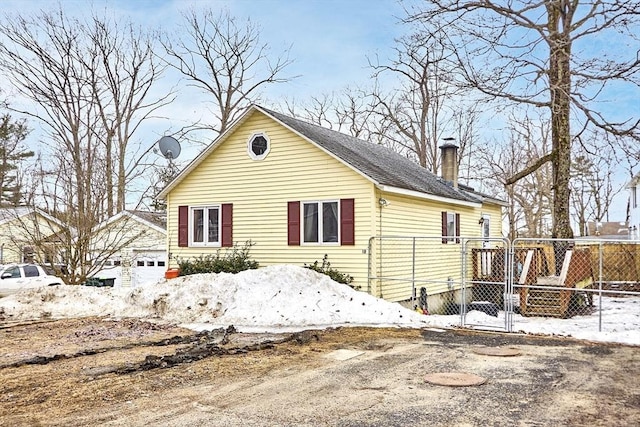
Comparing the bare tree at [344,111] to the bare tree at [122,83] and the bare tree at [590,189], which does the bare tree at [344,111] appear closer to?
the bare tree at [122,83]

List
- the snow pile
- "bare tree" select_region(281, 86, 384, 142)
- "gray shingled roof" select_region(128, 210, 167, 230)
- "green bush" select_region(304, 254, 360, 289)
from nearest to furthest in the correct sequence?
the snow pile, "green bush" select_region(304, 254, 360, 289), "gray shingled roof" select_region(128, 210, 167, 230), "bare tree" select_region(281, 86, 384, 142)

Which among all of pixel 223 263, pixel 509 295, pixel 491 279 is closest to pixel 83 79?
pixel 223 263

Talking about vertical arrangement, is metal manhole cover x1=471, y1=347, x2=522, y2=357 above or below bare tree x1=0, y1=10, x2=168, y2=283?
below

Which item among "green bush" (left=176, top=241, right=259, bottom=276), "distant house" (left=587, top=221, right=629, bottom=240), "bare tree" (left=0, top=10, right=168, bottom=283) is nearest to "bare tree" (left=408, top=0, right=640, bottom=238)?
"green bush" (left=176, top=241, right=259, bottom=276)

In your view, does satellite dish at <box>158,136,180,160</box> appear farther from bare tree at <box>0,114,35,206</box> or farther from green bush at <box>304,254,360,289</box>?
bare tree at <box>0,114,35,206</box>

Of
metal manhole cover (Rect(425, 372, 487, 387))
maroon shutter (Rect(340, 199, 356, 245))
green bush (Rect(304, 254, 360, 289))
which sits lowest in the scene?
metal manhole cover (Rect(425, 372, 487, 387))

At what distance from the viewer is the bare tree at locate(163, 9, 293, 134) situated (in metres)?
30.7

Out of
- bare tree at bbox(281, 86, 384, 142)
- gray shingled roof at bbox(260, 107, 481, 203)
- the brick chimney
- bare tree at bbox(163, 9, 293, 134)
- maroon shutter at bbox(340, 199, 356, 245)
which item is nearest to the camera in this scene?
maroon shutter at bbox(340, 199, 356, 245)

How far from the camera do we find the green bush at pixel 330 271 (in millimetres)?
13695

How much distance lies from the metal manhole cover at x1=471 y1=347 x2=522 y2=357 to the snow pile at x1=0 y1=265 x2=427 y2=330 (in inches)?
96.8

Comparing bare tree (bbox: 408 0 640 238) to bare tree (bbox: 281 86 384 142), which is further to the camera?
bare tree (bbox: 281 86 384 142)

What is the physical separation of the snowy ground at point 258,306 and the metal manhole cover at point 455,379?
3.91m

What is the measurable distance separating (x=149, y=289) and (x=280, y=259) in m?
3.68

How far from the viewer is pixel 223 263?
49.2 feet
